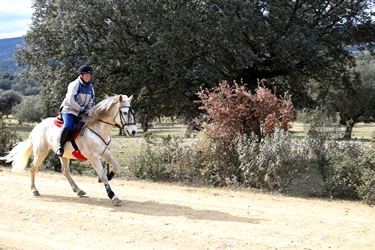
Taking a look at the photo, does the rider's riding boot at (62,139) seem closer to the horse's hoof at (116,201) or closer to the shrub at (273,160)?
the horse's hoof at (116,201)

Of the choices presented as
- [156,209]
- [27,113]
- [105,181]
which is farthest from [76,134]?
[27,113]

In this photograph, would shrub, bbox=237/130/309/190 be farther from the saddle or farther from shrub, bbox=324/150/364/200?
the saddle

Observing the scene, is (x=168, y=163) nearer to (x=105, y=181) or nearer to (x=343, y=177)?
(x=105, y=181)

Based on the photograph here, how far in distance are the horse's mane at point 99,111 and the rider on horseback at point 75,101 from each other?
0.29m

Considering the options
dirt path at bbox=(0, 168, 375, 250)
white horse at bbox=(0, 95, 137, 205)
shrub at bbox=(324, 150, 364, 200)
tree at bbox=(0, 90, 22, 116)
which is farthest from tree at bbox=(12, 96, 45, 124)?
shrub at bbox=(324, 150, 364, 200)

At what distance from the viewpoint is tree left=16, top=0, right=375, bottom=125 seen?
17.2m


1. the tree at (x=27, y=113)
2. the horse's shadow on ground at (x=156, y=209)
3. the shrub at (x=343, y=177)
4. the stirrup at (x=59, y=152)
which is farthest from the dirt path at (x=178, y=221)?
the tree at (x=27, y=113)

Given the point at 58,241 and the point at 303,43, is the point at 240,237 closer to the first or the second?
the point at 58,241

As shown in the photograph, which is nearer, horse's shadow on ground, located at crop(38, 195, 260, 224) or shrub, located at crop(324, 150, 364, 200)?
horse's shadow on ground, located at crop(38, 195, 260, 224)

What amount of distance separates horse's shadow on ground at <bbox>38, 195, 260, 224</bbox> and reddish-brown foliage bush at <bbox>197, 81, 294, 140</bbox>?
3723mm

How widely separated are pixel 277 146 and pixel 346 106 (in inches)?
1308

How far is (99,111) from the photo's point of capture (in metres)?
9.35

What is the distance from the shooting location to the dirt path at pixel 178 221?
20.8 feet

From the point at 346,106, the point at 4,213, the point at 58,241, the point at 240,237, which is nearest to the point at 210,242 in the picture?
the point at 240,237
